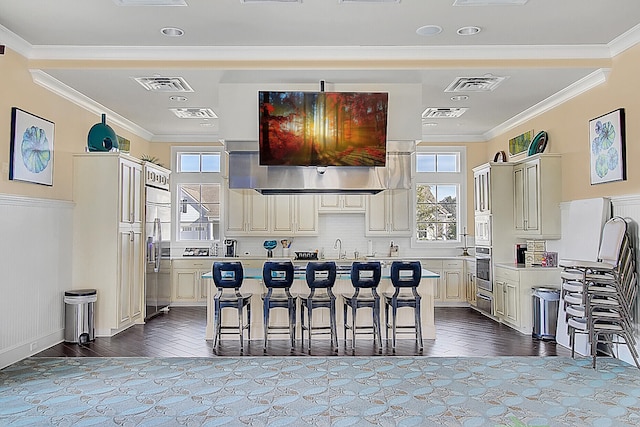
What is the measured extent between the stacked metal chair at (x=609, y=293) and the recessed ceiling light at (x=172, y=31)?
460cm

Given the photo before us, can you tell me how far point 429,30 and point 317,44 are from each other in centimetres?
120

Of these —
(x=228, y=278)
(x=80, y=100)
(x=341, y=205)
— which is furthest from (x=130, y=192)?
(x=341, y=205)

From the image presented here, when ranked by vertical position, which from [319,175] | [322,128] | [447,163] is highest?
[447,163]

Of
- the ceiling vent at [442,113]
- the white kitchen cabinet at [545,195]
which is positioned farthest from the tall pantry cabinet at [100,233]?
the white kitchen cabinet at [545,195]

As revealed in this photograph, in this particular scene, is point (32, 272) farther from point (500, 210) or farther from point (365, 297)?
point (500, 210)

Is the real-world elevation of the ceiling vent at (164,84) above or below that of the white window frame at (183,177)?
above

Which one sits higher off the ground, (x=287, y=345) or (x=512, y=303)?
(x=512, y=303)

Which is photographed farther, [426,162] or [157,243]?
[426,162]

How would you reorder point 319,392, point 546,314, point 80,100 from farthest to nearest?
point 80,100
point 546,314
point 319,392

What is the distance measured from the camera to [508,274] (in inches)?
290

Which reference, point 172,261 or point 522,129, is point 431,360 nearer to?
point 522,129

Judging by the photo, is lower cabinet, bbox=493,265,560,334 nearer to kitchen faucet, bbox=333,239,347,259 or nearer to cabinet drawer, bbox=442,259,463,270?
cabinet drawer, bbox=442,259,463,270

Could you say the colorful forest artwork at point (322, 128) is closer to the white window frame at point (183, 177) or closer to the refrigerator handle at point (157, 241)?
the refrigerator handle at point (157, 241)

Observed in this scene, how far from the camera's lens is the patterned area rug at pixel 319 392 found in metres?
3.73
